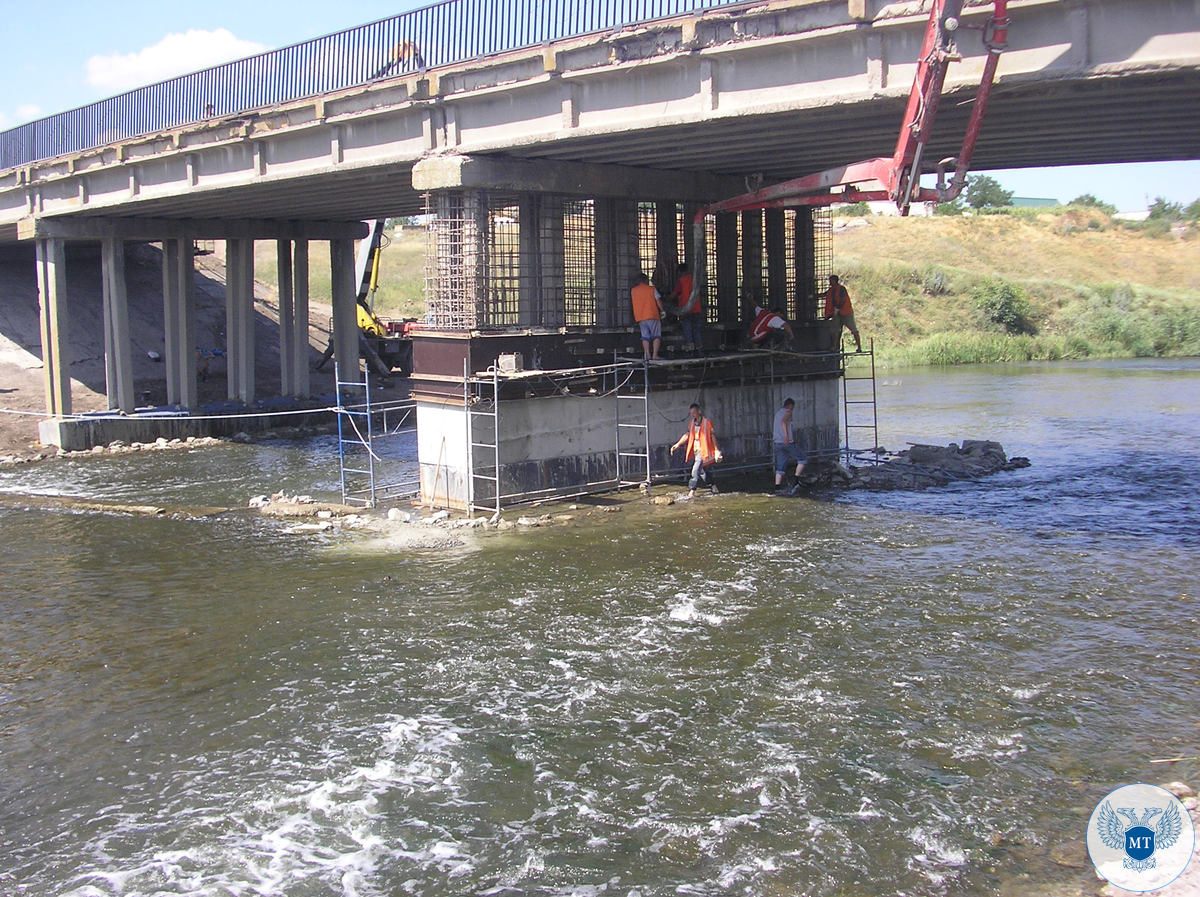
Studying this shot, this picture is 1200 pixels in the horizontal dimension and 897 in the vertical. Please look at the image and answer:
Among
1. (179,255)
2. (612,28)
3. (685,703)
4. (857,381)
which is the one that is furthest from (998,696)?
(857,381)

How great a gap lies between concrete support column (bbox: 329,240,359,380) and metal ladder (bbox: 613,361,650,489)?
15.5 metres

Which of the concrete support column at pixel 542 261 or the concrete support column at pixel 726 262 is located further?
the concrete support column at pixel 726 262

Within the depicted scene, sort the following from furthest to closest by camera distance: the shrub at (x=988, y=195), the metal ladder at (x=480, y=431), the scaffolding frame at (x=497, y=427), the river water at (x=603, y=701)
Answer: the shrub at (x=988, y=195)
the scaffolding frame at (x=497, y=427)
the metal ladder at (x=480, y=431)
the river water at (x=603, y=701)

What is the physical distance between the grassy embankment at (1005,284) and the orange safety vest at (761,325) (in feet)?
96.3

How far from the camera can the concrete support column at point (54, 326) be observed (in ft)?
97.2

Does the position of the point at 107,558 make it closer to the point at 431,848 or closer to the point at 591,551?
the point at 591,551

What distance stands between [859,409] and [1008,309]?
2633 centimetres

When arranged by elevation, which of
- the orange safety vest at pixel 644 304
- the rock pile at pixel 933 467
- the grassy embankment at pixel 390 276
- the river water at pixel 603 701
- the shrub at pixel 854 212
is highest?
the shrub at pixel 854 212

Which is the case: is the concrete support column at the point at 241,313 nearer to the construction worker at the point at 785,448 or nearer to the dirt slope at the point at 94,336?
the dirt slope at the point at 94,336

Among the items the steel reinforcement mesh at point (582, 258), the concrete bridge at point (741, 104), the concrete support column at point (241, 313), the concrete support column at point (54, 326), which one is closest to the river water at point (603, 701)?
the steel reinforcement mesh at point (582, 258)

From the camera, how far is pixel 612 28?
17.4 m

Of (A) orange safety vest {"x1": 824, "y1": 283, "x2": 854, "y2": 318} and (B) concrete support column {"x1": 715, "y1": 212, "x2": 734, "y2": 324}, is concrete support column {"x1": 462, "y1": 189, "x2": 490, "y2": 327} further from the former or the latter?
(A) orange safety vest {"x1": 824, "y1": 283, "x2": 854, "y2": 318}

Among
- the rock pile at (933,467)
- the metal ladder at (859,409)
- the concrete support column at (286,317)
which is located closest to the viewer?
the rock pile at (933,467)

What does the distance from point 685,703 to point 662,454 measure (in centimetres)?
1158
